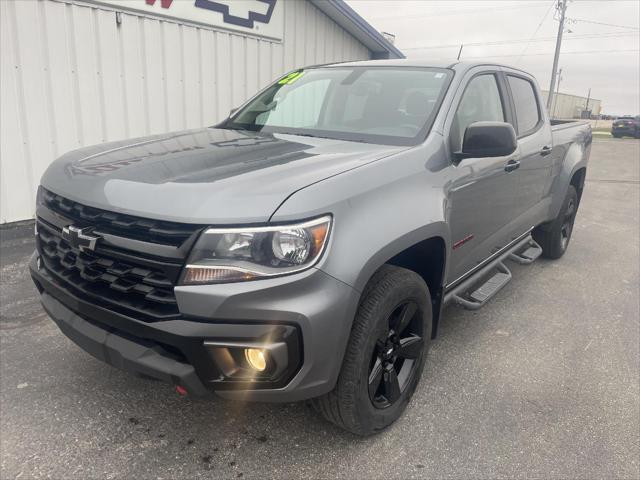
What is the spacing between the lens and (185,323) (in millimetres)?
1837

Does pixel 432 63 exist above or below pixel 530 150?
above

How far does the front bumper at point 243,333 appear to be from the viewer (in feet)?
5.92

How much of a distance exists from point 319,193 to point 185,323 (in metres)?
0.68

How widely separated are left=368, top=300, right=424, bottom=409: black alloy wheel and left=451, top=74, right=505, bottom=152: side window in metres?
0.97

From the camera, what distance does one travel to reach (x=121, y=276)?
6.48 feet

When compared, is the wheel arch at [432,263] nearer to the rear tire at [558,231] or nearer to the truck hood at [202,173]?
the truck hood at [202,173]

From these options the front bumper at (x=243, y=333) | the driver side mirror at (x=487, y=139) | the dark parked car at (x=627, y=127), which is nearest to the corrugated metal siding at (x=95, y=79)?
the front bumper at (x=243, y=333)

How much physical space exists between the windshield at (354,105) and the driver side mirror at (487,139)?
0.75 ft

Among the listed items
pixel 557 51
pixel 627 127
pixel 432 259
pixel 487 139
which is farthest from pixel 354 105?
pixel 627 127

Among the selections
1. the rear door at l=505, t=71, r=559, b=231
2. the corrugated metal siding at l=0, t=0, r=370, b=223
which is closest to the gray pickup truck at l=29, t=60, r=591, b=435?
the rear door at l=505, t=71, r=559, b=231

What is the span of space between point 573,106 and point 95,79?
218ft

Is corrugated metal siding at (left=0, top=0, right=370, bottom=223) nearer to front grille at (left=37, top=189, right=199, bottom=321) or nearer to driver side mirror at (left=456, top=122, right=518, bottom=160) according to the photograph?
front grille at (left=37, top=189, right=199, bottom=321)

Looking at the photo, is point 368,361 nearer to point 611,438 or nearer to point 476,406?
point 476,406

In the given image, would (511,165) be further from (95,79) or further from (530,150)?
(95,79)
